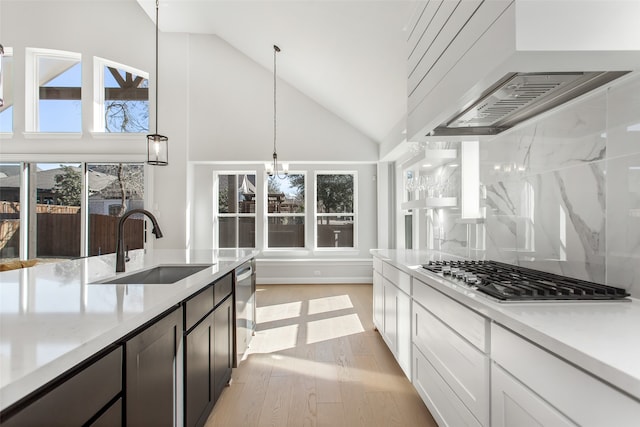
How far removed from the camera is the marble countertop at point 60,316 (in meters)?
0.65

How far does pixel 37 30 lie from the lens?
538 centimetres

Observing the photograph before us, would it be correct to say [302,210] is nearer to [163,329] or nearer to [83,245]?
[83,245]

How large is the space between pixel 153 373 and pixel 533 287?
59.5 inches

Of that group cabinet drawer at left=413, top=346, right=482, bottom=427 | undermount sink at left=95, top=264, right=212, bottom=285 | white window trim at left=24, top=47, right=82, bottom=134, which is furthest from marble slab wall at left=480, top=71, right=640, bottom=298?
white window trim at left=24, top=47, right=82, bottom=134

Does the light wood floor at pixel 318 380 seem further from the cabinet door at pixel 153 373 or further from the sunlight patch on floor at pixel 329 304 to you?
the cabinet door at pixel 153 373

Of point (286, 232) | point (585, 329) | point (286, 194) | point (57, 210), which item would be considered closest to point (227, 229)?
point (286, 232)

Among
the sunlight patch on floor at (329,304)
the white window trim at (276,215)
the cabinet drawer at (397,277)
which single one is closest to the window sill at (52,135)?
the white window trim at (276,215)

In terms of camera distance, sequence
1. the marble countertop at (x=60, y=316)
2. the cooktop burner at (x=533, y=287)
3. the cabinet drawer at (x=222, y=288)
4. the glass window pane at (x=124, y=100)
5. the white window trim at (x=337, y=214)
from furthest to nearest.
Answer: the white window trim at (x=337, y=214), the glass window pane at (x=124, y=100), the cabinet drawer at (x=222, y=288), the cooktop burner at (x=533, y=287), the marble countertop at (x=60, y=316)

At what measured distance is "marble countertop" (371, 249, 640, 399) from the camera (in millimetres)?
679

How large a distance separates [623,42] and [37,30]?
7.68 meters

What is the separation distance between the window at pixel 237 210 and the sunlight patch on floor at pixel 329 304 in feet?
6.79

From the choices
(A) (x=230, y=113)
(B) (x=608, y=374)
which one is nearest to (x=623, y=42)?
(B) (x=608, y=374)

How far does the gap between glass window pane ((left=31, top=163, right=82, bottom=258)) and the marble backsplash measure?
6392 mm

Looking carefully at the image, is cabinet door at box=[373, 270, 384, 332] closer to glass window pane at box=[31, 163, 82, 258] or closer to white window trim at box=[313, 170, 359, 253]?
white window trim at box=[313, 170, 359, 253]
